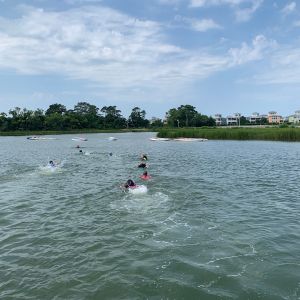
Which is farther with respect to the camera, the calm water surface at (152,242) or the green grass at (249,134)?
the green grass at (249,134)

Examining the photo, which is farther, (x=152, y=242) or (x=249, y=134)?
(x=249, y=134)

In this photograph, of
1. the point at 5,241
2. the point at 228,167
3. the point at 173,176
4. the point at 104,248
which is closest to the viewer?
the point at 104,248

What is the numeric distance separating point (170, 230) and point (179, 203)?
5842mm

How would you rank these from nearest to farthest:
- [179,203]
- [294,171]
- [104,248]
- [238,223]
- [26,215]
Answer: [104,248]
[238,223]
[26,215]
[179,203]
[294,171]

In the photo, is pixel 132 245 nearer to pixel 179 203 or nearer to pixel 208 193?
pixel 179 203

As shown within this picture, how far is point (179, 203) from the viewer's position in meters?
22.9

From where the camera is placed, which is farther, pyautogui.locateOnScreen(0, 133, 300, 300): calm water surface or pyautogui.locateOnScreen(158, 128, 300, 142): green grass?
pyautogui.locateOnScreen(158, 128, 300, 142): green grass

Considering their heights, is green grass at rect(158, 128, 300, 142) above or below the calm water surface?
above

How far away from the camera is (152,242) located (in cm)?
1557

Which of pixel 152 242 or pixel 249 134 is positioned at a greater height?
pixel 249 134

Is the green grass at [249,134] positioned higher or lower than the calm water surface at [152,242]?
higher

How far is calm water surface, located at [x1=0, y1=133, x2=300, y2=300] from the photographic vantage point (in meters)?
11.7

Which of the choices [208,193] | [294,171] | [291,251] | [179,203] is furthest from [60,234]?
[294,171]

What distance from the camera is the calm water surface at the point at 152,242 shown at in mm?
11695
